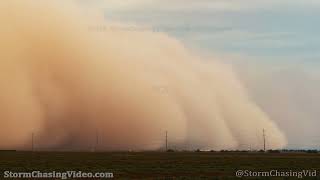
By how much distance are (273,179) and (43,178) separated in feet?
83.2

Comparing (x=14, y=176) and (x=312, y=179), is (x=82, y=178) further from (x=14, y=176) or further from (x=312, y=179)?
(x=312, y=179)

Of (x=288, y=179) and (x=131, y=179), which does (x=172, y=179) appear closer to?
(x=131, y=179)

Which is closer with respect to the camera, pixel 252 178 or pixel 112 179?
pixel 112 179

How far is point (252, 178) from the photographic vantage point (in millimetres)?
64938

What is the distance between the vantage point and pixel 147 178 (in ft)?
211

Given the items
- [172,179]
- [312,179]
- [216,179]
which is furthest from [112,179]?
[312,179]

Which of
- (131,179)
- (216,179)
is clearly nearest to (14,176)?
(131,179)

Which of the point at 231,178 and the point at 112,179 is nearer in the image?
the point at 112,179

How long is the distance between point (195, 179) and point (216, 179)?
2592mm

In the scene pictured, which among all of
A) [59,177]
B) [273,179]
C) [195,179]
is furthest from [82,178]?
[273,179]

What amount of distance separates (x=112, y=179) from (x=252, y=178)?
52.6ft

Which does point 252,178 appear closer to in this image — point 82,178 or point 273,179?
point 273,179

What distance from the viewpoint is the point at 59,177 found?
6347 cm

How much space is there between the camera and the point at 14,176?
6412 centimetres
